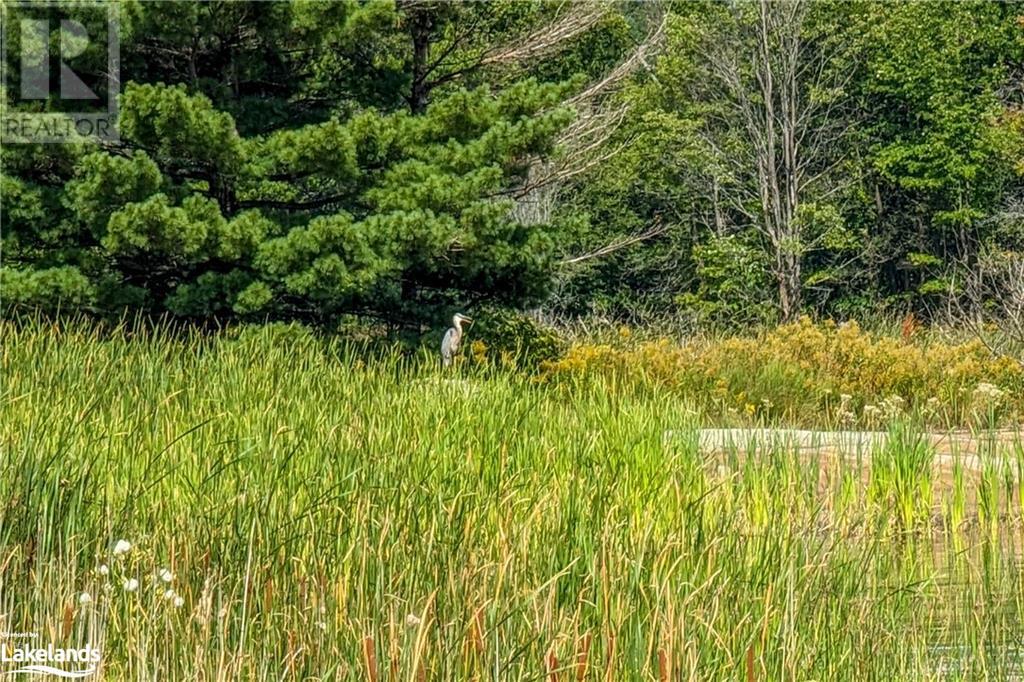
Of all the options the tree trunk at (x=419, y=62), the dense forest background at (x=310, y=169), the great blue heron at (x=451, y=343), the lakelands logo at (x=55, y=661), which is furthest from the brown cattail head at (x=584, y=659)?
the tree trunk at (x=419, y=62)

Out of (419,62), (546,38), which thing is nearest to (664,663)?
(419,62)

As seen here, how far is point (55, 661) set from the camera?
139 inches

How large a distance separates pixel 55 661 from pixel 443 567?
3.53 ft

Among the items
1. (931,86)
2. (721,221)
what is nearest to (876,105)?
(931,86)

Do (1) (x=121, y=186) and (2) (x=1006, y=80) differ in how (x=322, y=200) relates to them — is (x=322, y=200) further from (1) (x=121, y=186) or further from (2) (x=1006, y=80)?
(2) (x=1006, y=80)

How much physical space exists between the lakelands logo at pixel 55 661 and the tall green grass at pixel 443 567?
0.06 metres

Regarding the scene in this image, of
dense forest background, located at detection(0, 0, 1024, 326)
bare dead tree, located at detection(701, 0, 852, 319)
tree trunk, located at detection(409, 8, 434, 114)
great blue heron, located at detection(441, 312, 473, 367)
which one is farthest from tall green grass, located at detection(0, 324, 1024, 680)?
bare dead tree, located at detection(701, 0, 852, 319)

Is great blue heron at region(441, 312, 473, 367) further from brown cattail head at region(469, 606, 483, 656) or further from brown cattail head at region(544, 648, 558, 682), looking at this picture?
brown cattail head at region(544, 648, 558, 682)

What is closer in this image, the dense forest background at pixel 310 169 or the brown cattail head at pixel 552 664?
the brown cattail head at pixel 552 664

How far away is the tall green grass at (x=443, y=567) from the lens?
354 cm

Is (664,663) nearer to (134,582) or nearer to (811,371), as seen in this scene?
(134,582)

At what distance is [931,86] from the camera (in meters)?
30.6

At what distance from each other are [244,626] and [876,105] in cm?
3102

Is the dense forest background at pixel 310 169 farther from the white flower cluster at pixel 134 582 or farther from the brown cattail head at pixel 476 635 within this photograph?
the brown cattail head at pixel 476 635
